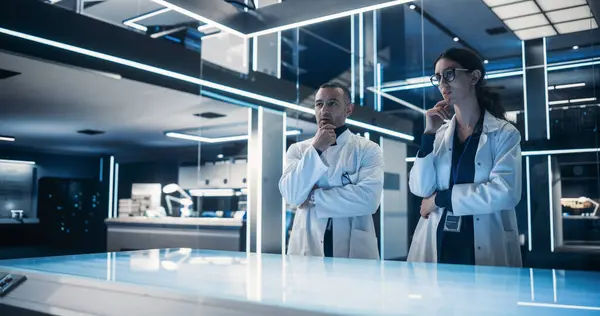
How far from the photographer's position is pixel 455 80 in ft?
6.22

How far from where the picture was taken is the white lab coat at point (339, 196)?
2068 millimetres

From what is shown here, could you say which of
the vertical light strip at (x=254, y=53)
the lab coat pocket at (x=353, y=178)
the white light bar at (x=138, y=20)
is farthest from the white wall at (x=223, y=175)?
the lab coat pocket at (x=353, y=178)

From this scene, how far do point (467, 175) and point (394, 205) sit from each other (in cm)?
90

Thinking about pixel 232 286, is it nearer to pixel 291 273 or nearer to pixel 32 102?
pixel 291 273

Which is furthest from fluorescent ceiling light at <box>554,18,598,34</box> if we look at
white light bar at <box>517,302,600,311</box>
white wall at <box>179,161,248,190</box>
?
white wall at <box>179,161,248,190</box>

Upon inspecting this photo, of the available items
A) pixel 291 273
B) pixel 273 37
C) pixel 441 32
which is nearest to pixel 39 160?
pixel 273 37

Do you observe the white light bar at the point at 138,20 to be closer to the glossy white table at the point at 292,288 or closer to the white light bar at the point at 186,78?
the white light bar at the point at 186,78

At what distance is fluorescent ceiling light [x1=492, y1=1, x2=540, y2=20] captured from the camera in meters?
2.34

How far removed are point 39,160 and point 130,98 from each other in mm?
6800

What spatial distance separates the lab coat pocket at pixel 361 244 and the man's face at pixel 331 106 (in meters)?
0.50

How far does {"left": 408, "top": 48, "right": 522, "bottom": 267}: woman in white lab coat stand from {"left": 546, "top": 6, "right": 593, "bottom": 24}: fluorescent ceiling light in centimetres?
63

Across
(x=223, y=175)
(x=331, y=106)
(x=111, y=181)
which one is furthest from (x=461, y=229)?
(x=111, y=181)

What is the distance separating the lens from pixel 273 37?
4035mm

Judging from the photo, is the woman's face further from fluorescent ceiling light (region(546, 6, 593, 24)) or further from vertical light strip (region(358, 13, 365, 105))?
vertical light strip (region(358, 13, 365, 105))
